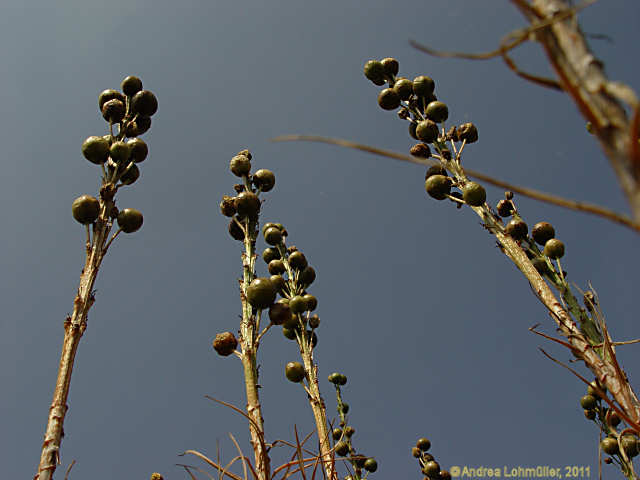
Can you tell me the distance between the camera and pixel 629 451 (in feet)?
14.0

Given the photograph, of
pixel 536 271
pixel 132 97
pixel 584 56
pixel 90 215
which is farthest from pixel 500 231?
pixel 132 97

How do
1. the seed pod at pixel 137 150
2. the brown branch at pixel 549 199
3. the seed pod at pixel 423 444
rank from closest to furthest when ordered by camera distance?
the brown branch at pixel 549 199 < the seed pod at pixel 137 150 < the seed pod at pixel 423 444

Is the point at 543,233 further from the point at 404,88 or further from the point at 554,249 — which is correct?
the point at 404,88

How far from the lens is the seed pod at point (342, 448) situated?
5934 millimetres

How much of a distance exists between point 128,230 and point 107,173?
52 cm

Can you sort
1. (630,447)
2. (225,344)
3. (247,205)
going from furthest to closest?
(630,447) < (247,205) < (225,344)

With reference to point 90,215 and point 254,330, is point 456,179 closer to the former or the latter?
point 254,330

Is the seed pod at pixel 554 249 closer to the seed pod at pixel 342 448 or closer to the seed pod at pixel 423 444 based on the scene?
the seed pod at pixel 342 448

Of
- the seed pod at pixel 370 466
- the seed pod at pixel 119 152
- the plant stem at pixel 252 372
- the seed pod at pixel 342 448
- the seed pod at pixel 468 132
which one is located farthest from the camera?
the seed pod at pixel 370 466

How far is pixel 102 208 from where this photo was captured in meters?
3.49

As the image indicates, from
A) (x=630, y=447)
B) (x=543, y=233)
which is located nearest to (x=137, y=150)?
(x=543, y=233)

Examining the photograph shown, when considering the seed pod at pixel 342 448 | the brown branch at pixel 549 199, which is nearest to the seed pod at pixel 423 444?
the seed pod at pixel 342 448

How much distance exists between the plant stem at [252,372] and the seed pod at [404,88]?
2.48 metres

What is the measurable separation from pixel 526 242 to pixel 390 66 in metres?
2.64
